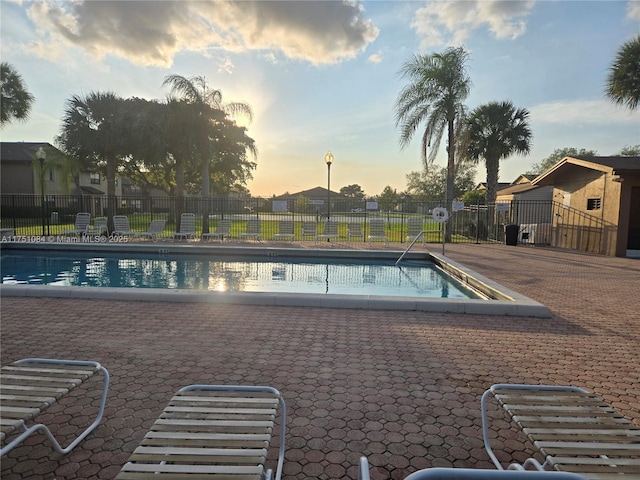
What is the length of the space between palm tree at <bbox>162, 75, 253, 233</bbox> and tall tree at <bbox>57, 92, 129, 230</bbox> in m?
3.74

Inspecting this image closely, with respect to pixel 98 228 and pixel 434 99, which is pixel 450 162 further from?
pixel 98 228

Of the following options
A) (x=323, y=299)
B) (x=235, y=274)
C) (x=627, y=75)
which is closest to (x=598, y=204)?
(x=627, y=75)

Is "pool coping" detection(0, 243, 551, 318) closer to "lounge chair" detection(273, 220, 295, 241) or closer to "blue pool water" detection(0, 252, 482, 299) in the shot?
"blue pool water" detection(0, 252, 482, 299)

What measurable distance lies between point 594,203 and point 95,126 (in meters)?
23.0

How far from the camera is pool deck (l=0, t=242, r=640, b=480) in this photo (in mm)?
2430

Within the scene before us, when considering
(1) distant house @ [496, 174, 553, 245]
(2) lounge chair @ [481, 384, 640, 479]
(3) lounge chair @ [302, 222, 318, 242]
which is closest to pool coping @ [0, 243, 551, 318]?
(2) lounge chair @ [481, 384, 640, 479]

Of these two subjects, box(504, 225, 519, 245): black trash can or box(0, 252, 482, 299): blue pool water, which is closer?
box(0, 252, 482, 299): blue pool water

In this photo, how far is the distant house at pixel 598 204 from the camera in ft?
41.1

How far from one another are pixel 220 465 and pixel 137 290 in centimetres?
553

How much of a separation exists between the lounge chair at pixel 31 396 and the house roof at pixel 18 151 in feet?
107

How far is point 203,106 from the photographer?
18.1m

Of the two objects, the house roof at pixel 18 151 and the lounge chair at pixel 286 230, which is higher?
the house roof at pixel 18 151

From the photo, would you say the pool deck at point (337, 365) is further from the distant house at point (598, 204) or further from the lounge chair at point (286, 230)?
the lounge chair at point (286, 230)

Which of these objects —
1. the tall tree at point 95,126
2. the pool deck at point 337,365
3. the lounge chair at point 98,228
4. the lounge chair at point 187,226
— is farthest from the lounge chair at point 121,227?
the pool deck at point 337,365
